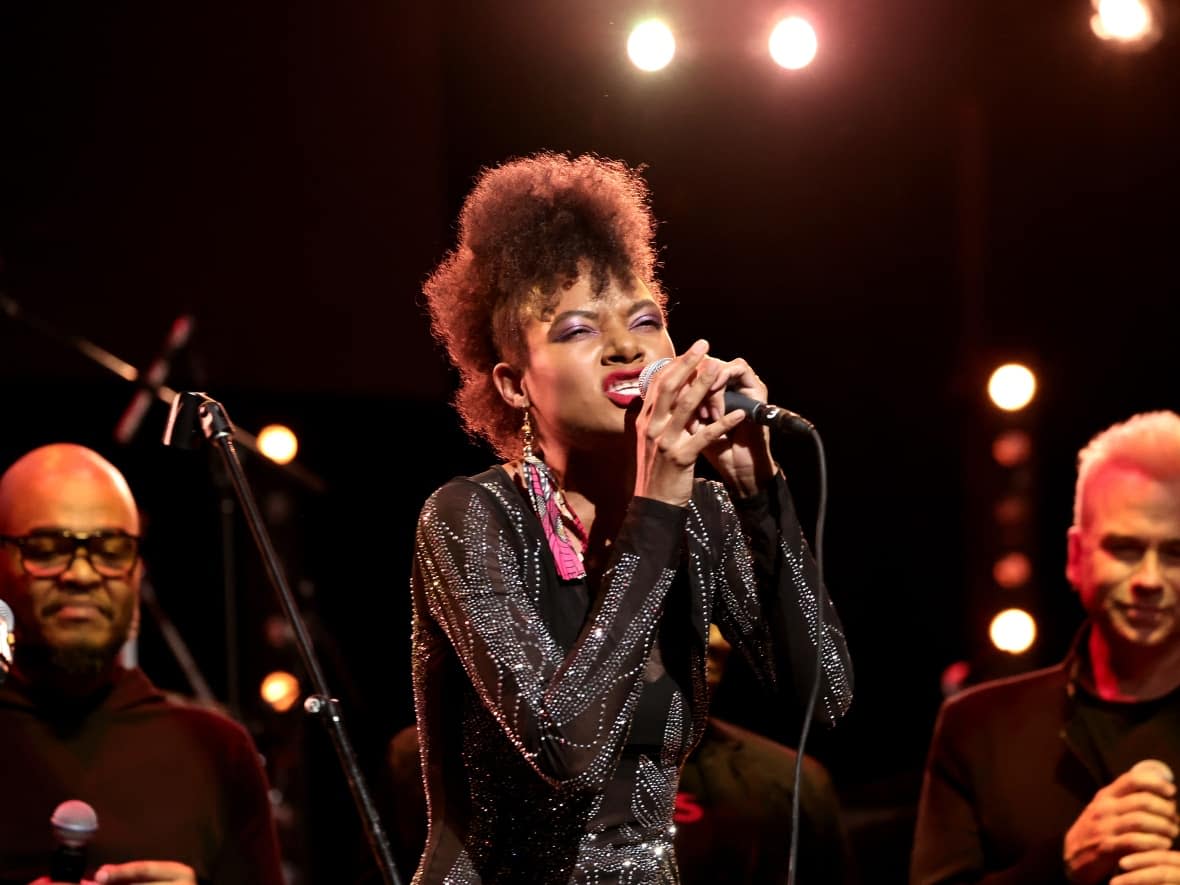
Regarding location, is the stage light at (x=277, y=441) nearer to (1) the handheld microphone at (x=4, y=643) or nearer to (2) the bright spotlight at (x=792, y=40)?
(2) the bright spotlight at (x=792, y=40)

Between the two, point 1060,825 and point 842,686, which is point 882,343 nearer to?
point 1060,825

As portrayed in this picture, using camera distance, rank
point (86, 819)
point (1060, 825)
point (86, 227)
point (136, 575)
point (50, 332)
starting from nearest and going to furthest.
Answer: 1. point (86, 819)
2. point (1060, 825)
3. point (136, 575)
4. point (50, 332)
5. point (86, 227)

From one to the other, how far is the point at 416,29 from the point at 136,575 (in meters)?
2.15

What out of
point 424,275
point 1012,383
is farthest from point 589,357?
point 1012,383

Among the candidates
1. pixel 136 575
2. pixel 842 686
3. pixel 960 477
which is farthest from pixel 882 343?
pixel 842 686

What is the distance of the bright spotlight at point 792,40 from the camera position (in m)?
4.62

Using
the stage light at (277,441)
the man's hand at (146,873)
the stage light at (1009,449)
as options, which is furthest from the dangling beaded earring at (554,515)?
the stage light at (1009,449)

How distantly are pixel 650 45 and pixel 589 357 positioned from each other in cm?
213

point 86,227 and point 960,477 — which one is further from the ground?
point 86,227

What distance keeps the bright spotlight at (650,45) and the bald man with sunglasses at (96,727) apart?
1.76 meters

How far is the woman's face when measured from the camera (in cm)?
243

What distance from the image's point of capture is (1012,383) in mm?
5801

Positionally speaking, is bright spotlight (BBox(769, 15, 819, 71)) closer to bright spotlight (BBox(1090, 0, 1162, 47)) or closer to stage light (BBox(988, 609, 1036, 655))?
bright spotlight (BBox(1090, 0, 1162, 47))

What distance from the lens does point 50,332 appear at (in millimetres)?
5062
